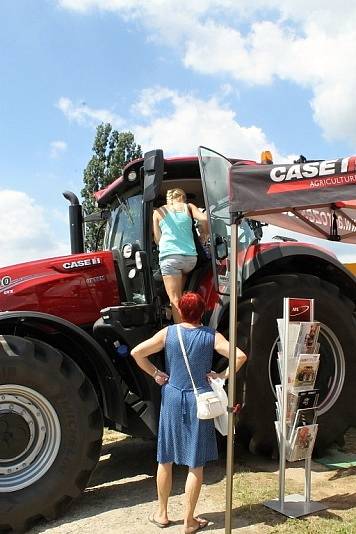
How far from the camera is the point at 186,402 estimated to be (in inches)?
148

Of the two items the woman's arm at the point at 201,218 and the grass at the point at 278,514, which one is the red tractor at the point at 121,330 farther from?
the grass at the point at 278,514

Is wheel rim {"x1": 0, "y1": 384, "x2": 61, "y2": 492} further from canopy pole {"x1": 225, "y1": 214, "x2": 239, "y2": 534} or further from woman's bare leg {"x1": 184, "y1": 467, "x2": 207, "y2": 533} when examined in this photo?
canopy pole {"x1": 225, "y1": 214, "x2": 239, "y2": 534}

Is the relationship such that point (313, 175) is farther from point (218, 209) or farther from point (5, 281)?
point (5, 281)

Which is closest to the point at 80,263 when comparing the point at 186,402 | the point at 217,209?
the point at 217,209

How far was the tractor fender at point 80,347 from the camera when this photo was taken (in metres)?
4.16

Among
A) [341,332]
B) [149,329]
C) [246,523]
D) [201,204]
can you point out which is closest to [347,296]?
[341,332]

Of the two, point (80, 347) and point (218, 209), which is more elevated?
point (218, 209)

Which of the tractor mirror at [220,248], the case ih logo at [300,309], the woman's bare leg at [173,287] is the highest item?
the tractor mirror at [220,248]

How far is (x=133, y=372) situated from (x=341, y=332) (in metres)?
1.97

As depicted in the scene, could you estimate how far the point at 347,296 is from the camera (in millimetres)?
5586

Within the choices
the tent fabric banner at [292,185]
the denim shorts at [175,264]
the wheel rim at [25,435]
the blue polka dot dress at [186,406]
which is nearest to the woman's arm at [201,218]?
the denim shorts at [175,264]

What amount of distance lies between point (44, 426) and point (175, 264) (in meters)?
1.57

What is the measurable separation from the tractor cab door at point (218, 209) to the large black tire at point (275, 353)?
0.44 meters

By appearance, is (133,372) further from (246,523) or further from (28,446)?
(246,523)
